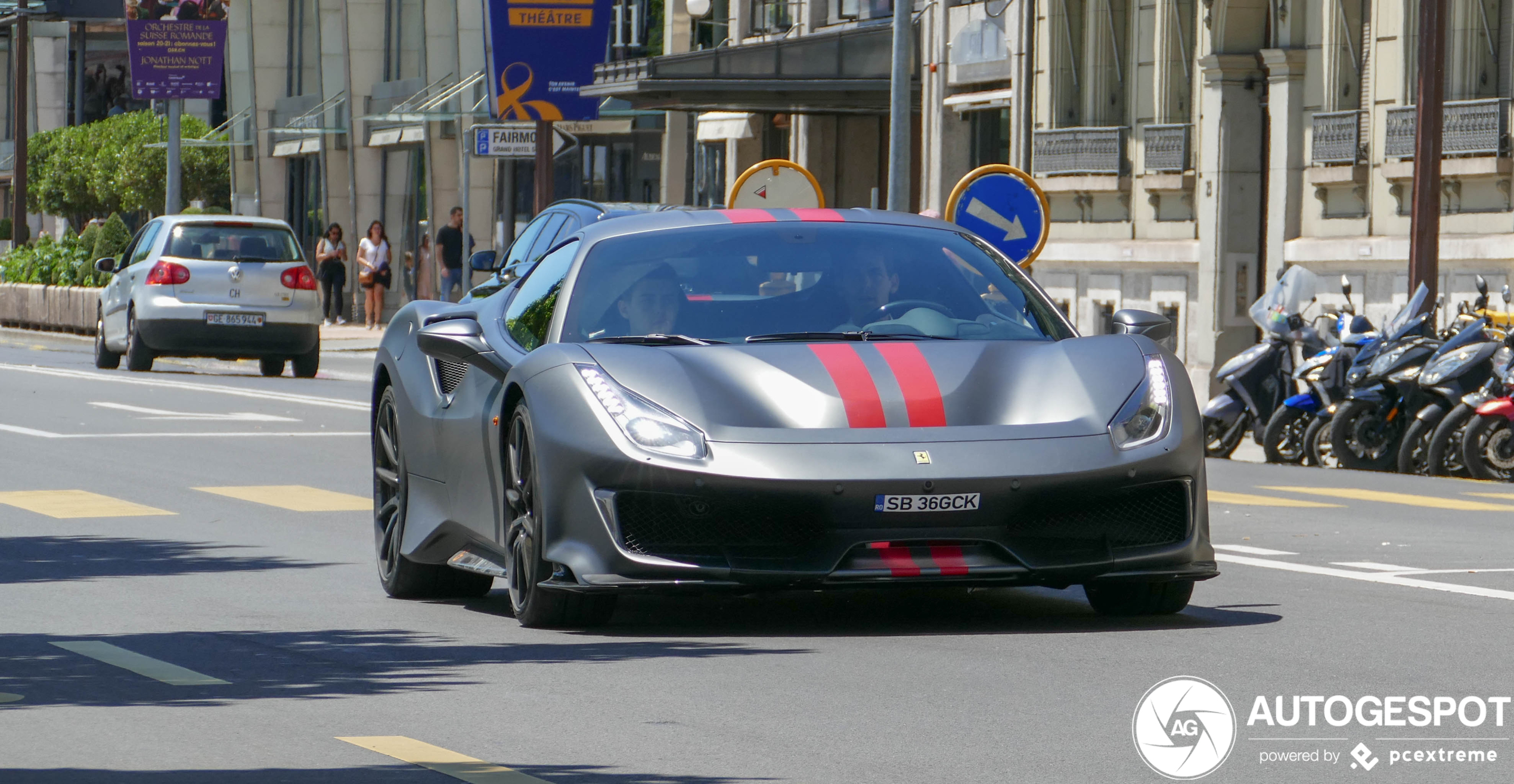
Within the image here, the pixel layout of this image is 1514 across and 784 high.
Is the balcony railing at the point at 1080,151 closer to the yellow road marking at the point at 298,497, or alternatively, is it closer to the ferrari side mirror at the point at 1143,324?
the yellow road marking at the point at 298,497

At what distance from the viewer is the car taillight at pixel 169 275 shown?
2720cm

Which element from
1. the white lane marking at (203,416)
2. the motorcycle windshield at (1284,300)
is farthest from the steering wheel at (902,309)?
the white lane marking at (203,416)

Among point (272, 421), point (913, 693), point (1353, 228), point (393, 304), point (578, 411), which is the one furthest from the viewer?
point (393, 304)

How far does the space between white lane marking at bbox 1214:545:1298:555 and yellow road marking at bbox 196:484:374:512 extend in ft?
13.7

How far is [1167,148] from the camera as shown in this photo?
2842cm

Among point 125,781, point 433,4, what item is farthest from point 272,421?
point 433,4

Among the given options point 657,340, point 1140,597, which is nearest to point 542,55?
point 657,340

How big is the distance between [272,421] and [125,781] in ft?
48.7

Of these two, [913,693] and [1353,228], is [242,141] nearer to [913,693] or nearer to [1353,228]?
[1353,228]

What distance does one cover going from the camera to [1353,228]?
82.7ft

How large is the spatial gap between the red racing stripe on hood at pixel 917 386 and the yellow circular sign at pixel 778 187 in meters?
14.1

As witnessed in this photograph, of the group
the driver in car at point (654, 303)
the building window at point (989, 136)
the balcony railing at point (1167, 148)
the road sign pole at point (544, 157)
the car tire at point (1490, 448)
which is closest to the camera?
the driver in car at point (654, 303)

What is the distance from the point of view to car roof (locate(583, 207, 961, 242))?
8820 millimetres
